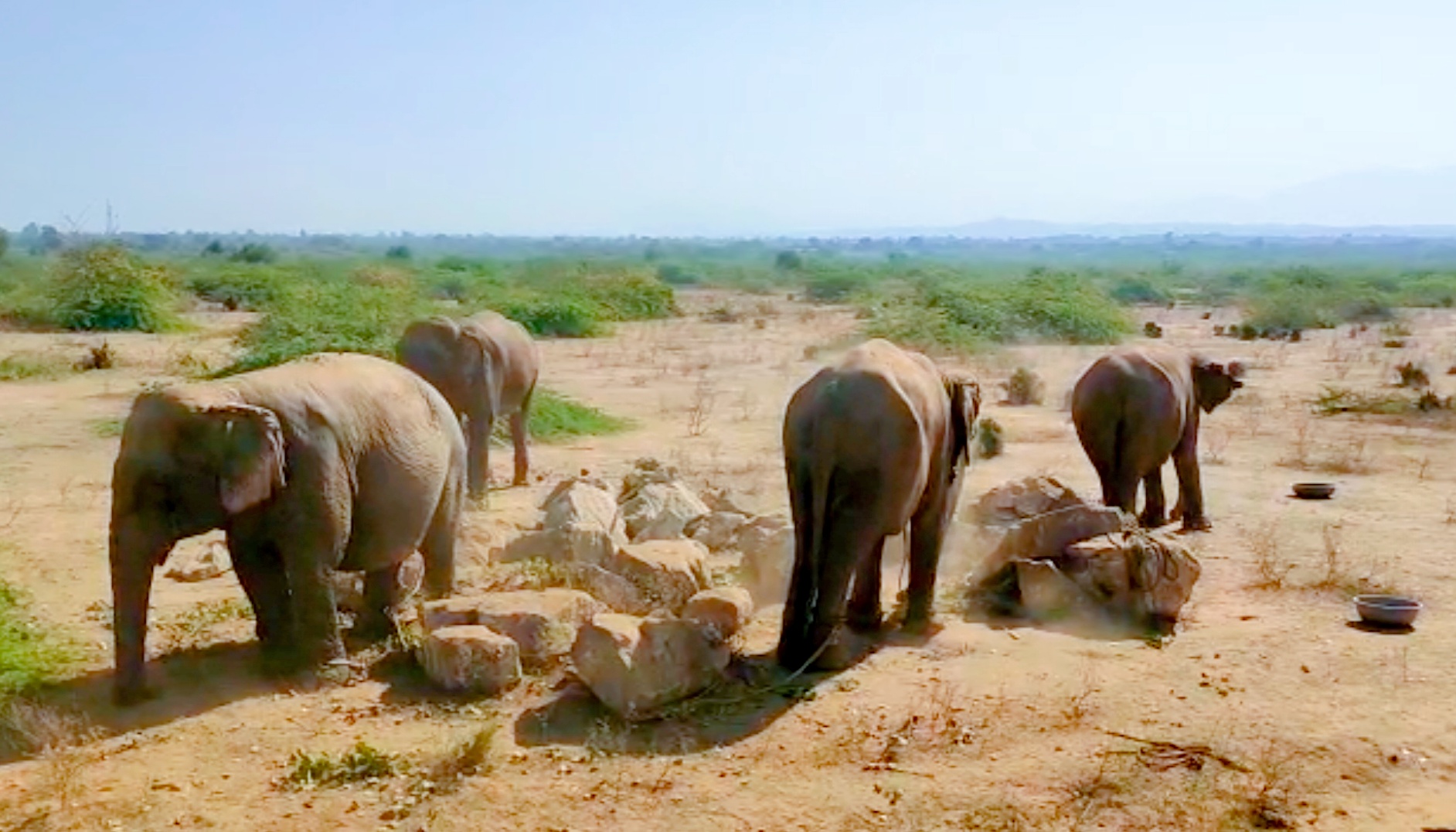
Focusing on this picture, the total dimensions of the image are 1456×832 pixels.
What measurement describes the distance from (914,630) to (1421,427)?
46.8 feet

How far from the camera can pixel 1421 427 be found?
21.0 m

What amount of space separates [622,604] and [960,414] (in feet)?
8.41

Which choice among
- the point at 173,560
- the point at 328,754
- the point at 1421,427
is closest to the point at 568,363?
the point at 1421,427

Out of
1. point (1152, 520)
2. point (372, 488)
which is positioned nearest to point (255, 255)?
point (1152, 520)

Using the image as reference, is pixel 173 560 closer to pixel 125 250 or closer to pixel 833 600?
pixel 833 600

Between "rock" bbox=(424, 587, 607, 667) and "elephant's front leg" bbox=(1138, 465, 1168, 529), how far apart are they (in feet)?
20.8

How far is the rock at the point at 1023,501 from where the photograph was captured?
37.0 ft

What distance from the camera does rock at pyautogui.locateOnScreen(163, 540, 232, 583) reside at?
36.7 feet

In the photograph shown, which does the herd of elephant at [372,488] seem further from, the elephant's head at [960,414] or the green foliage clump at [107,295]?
the green foliage clump at [107,295]

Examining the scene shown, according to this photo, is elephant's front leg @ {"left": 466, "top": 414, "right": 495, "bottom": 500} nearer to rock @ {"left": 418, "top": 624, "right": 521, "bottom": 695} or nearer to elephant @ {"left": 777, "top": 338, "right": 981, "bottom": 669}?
rock @ {"left": 418, "top": 624, "right": 521, "bottom": 695}

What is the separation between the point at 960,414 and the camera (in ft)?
32.0

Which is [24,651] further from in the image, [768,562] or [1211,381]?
[1211,381]

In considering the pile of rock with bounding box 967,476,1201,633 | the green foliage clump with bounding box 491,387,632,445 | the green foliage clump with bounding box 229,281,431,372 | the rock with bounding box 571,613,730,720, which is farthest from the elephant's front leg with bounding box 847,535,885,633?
the green foliage clump with bounding box 229,281,431,372

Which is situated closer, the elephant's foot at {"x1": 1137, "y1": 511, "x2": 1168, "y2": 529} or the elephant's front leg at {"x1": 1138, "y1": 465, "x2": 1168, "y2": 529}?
the elephant's front leg at {"x1": 1138, "y1": 465, "x2": 1168, "y2": 529}
